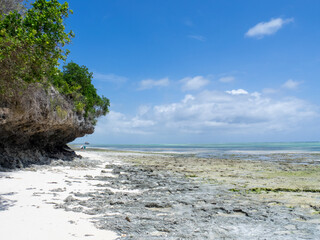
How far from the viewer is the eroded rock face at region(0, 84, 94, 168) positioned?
1077 cm

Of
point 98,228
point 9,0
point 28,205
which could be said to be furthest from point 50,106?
point 98,228

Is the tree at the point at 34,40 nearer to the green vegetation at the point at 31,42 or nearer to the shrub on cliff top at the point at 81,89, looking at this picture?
the green vegetation at the point at 31,42

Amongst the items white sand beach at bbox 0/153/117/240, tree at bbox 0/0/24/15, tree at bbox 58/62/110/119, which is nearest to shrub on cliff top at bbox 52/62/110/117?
tree at bbox 58/62/110/119

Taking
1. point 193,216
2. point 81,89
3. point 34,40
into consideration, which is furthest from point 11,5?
point 81,89

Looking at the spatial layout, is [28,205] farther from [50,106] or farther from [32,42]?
[50,106]

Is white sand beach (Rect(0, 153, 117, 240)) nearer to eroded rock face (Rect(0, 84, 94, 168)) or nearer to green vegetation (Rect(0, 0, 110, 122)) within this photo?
green vegetation (Rect(0, 0, 110, 122))

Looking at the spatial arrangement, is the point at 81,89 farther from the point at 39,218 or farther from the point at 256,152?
the point at 256,152

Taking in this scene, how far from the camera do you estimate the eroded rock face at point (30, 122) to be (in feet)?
35.3

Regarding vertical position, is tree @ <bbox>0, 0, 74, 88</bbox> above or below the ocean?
above

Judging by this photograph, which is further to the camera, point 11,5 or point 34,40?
point 11,5

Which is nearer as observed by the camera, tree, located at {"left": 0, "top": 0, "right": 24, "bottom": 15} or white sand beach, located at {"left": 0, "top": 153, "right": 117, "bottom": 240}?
white sand beach, located at {"left": 0, "top": 153, "right": 117, "bottom": 240}

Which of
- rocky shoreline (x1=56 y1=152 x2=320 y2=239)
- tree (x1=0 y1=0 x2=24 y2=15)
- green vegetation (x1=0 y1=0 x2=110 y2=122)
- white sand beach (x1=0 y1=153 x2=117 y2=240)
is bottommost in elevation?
rocky shoreline (x1=56 y1=152 x2=320 y2=239)

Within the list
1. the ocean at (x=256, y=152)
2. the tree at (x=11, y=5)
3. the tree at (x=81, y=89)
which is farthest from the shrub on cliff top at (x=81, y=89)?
the ocean at (x=256, y=152)

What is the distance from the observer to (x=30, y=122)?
1299 cm
